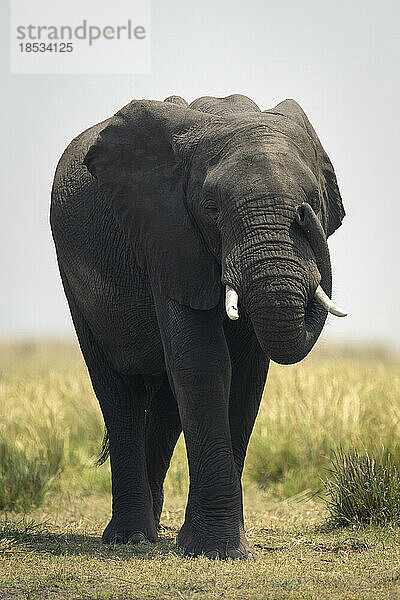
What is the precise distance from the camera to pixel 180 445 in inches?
556

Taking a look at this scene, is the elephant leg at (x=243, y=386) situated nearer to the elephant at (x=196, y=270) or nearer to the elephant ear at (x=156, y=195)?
the elephant at (x=196, y=270)

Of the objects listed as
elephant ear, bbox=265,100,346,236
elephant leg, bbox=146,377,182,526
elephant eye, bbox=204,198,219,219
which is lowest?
elephant leg, bbox=146,377,182,526

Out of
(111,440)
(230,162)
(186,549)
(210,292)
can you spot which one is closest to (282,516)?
(111,440)

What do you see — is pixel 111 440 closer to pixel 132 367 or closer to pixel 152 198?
pixel 132 367

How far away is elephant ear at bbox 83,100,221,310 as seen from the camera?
7535 millimetres

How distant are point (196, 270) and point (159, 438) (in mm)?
2519

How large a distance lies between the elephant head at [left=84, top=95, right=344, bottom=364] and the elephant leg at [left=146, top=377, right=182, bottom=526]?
197 centimetres

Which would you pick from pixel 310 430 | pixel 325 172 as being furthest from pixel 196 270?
pixel 310 430

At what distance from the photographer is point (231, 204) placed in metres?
6.96

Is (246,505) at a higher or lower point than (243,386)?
lower

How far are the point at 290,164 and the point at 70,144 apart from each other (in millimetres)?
2943

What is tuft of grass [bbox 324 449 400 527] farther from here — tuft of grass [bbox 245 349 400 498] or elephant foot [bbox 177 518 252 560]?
tuft of grass [bbox 245 349 400 498]

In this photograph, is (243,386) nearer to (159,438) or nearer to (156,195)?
(156,195)

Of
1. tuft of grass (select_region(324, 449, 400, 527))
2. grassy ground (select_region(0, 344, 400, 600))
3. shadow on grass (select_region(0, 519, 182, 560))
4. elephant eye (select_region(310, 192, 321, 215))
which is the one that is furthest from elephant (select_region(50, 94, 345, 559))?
tuft of grass (select_region(324, 449, 400, 527))
